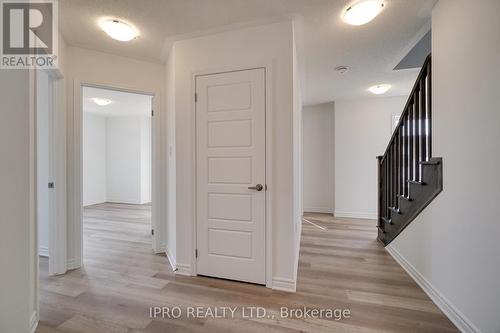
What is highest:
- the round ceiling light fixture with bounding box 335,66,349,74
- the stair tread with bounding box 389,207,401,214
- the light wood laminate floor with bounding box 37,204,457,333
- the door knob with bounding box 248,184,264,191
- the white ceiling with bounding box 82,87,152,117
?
the white ceiling with bounding box 82,87,152,117

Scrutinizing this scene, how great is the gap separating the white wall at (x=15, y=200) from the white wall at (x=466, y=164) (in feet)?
9.52

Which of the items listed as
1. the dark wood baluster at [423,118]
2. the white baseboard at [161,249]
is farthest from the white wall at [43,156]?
the dark wood baluster at [423,118]

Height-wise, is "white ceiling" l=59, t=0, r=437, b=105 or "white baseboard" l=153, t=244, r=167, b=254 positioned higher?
"white ceiling" l=59, t=0, r=437, b=105

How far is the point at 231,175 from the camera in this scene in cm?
231

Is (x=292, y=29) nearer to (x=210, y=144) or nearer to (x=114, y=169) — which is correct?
(x=210, y=144)

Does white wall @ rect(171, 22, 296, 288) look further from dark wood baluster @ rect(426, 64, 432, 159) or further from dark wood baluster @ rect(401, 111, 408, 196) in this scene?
dark wood baluster @ rect(401, 111, 408, 196)

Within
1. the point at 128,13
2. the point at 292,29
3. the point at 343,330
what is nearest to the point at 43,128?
the point at 128,13

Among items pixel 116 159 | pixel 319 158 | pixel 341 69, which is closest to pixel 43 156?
pixel 116 159

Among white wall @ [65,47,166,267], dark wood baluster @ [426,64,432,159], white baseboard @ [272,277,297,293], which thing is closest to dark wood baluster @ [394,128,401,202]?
dark wood baluster @ [426,64,432,159]

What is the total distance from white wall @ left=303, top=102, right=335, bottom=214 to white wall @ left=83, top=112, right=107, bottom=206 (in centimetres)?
577

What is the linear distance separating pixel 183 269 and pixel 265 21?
8.73ft

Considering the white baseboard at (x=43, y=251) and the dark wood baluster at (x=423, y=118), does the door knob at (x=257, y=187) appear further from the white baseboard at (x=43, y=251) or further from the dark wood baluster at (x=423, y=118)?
the white baseboard at (x=43, y=251)

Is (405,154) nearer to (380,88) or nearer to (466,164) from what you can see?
(466,164)

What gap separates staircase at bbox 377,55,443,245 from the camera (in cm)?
213
